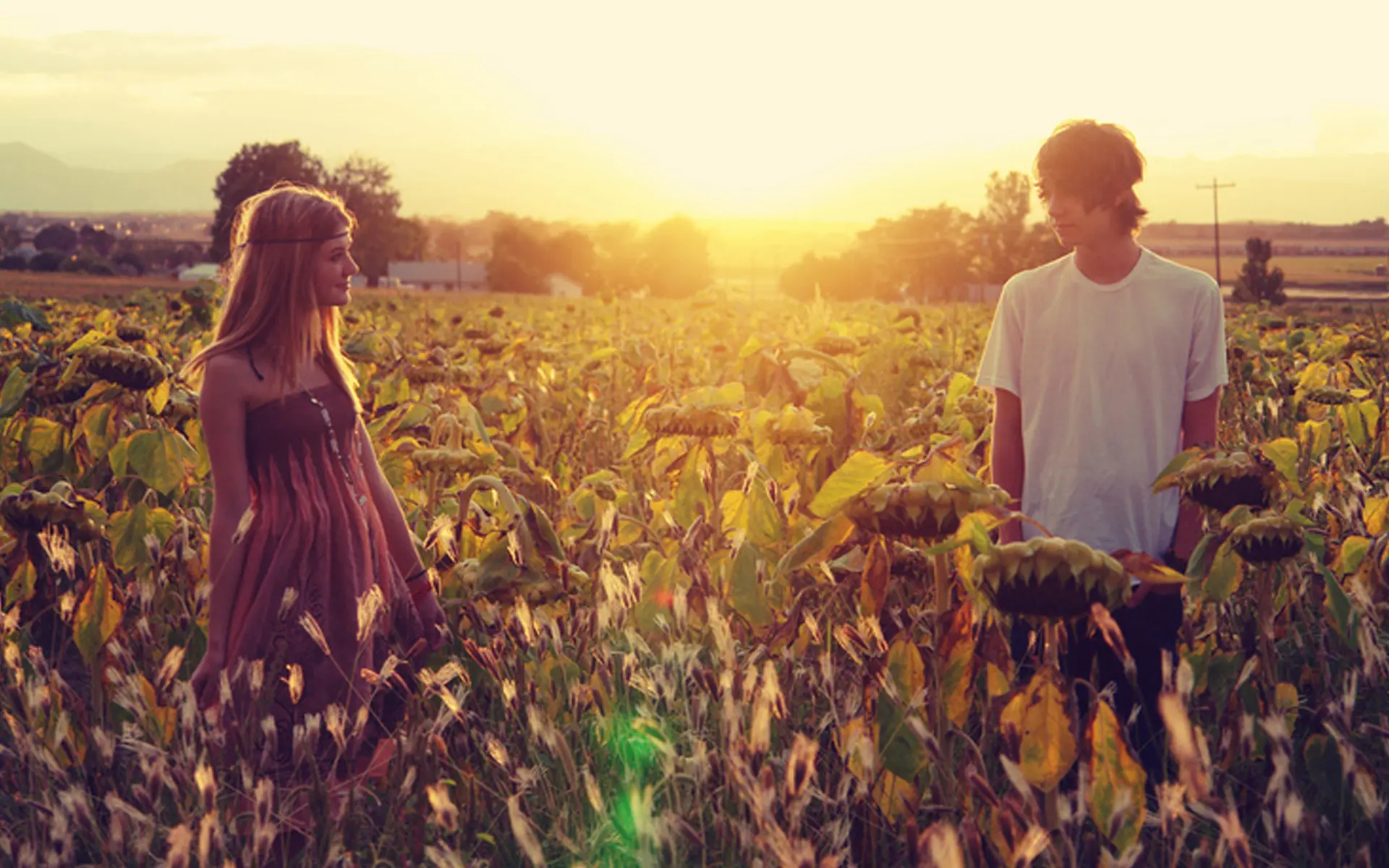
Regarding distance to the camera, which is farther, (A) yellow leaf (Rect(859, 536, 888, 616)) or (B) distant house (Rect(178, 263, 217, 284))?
(B) distant house (Rect(178, 263, 217, 284))

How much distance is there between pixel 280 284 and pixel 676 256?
71268 millimetres

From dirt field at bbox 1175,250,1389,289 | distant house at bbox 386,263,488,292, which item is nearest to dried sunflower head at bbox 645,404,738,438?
dirt field at bbox 1175,250,1389,289

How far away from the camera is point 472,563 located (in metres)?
2.38

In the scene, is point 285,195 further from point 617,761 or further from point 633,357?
point 633,357

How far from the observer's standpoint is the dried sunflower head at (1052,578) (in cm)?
136

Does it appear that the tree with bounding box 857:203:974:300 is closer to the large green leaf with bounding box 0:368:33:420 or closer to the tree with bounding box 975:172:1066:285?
the tree with bounding box 975:172:1066:285

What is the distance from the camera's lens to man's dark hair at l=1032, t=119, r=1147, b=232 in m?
2.46

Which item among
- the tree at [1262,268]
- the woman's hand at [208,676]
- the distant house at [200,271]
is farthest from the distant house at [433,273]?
the woman's hand at [208,676]

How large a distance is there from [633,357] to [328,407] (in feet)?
8.45

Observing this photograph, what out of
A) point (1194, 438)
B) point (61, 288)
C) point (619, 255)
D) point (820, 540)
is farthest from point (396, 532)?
point (619, 255)

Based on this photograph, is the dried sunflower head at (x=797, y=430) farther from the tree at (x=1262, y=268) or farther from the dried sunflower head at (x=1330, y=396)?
the tree at (x=1262, y=268)

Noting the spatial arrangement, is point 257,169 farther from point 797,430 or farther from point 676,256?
point 797,430

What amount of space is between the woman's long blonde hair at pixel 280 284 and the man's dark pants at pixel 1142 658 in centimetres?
165

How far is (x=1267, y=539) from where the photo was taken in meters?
1.76
